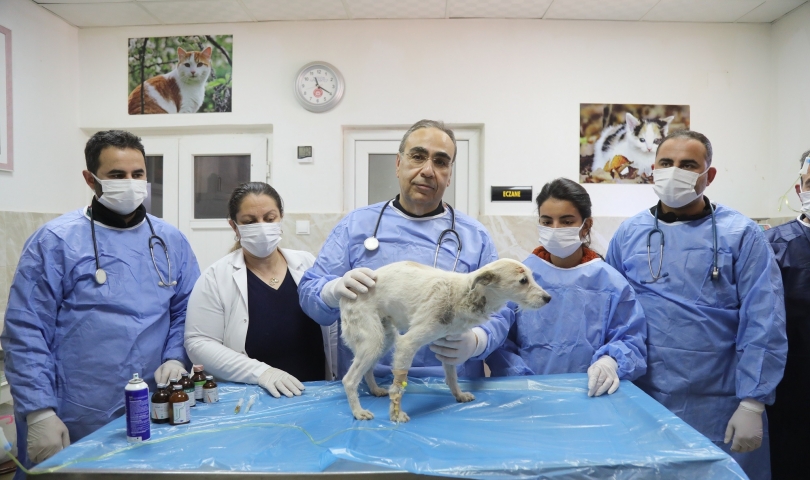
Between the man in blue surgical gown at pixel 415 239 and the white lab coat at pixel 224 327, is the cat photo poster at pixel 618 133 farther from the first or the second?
the white lab coat at pixel 224 327

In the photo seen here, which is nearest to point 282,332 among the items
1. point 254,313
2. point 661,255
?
point 254,313

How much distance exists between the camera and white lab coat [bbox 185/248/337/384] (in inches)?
78.4

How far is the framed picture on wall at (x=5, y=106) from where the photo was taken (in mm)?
3871

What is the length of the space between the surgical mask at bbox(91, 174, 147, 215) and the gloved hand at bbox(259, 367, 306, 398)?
1033 mm

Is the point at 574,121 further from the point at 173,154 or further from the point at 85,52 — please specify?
the point at 85,52

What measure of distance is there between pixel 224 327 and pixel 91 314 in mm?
553

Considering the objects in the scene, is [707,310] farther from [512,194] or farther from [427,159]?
[512,194]

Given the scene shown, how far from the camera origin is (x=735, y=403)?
6.83 ft

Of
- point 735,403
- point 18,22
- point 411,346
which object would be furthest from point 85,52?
point 735,403

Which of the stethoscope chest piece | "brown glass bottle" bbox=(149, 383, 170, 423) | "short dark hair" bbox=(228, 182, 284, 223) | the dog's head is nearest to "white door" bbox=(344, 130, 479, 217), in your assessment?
"short dark hair" bbox=(228, 182, 284, 223)

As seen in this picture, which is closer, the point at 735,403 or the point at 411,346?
the point at 411,346

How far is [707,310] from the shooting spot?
208cm

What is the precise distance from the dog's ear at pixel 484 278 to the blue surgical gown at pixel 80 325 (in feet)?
4.91

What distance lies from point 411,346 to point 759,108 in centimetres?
489
